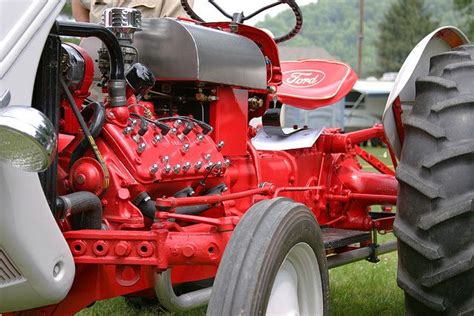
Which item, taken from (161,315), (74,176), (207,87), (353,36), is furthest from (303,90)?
(353,36)

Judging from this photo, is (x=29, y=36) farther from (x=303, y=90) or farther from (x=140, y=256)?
(x=303, y=90)

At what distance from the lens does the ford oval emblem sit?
4.41 metres

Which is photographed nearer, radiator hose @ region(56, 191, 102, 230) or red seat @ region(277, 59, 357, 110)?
radiator hose @ region(56, 191, 102, 230)

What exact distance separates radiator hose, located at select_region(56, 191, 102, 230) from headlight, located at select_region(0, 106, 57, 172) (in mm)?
449

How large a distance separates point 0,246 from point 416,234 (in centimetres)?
152

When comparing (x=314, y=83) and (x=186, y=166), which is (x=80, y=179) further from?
(x=314, y=83)

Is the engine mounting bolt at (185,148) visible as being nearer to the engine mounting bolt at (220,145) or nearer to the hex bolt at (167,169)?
the hex bolt at (167,169)

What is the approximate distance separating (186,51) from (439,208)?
109 centimetres

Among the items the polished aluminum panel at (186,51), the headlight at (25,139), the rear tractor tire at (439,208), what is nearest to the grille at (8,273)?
the headlight at (25,139)

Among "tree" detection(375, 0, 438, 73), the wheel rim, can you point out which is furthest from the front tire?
"tree" detection(375, 0, 438, 73)

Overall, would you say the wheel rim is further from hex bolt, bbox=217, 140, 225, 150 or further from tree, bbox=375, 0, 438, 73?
tree, bbox=375, 0, 438, 73

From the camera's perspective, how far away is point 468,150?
300 cm

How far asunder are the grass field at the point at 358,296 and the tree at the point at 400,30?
2301 inches

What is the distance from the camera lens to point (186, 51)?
3.02 metres
